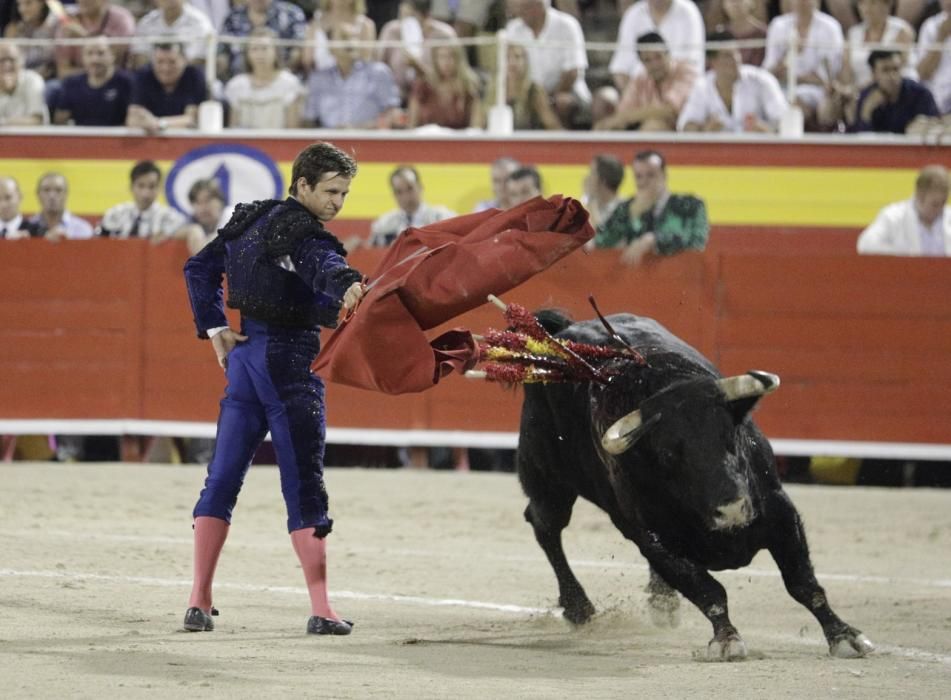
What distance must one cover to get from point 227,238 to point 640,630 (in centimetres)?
184

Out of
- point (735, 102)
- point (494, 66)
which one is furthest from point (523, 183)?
point (735, 102)

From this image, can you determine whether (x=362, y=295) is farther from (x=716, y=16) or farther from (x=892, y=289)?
(x=716, y=16)

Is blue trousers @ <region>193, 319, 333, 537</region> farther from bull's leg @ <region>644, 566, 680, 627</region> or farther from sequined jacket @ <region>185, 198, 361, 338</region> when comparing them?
bull's leg @ <region>644, 566, 680, 627</region>

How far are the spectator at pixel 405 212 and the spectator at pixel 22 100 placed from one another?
2.74 meters

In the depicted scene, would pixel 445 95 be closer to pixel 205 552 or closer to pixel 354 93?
pixel 354 93

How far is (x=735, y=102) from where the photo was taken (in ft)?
36.2

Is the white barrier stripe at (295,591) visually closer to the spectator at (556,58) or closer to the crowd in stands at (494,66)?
the crowd in stands at (494,66)

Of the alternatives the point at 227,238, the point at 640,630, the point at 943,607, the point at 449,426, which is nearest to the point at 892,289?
the point at 449,426

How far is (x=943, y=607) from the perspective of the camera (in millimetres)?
6234

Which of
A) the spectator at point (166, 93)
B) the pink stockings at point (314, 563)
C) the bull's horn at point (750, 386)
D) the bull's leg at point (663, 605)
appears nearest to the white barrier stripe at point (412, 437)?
the spectator at point (166, 93)

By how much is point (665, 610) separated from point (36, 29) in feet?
26.6

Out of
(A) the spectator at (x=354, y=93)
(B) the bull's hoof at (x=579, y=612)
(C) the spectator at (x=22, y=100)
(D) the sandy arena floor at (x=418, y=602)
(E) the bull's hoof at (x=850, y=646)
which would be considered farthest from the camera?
(C) the spectator at (x=22, y=100)

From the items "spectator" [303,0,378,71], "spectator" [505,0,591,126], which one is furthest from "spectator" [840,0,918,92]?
"spectator" [303,0,378,71]

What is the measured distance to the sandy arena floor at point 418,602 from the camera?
455 centimetres
